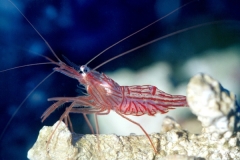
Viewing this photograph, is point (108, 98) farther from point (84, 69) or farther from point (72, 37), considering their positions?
point (72, 37)

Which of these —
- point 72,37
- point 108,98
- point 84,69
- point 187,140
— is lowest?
point 187,140

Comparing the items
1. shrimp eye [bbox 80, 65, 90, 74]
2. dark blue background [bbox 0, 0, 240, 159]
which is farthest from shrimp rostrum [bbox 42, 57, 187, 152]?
dark blue background [bbox 0, 0, 240, 159]

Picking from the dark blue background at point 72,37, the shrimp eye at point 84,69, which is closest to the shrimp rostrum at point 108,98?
the shrimp eye at point 84,69

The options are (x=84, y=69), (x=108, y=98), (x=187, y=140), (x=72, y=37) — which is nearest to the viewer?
(x=187, y=140)

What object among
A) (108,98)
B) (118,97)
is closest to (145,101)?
(118,97)

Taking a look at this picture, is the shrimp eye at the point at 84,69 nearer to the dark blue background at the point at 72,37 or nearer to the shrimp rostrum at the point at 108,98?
the shrimp rostrum at the point at 108,98

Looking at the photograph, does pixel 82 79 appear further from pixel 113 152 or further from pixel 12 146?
pixel 12 146

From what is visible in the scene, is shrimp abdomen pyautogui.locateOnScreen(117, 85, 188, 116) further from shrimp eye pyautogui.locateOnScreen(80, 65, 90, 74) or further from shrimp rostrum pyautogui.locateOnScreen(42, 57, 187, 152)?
shrimp eye pyautogui.locateOnScreen(80, 65, 90, 74)

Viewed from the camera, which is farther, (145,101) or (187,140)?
(145,101)
